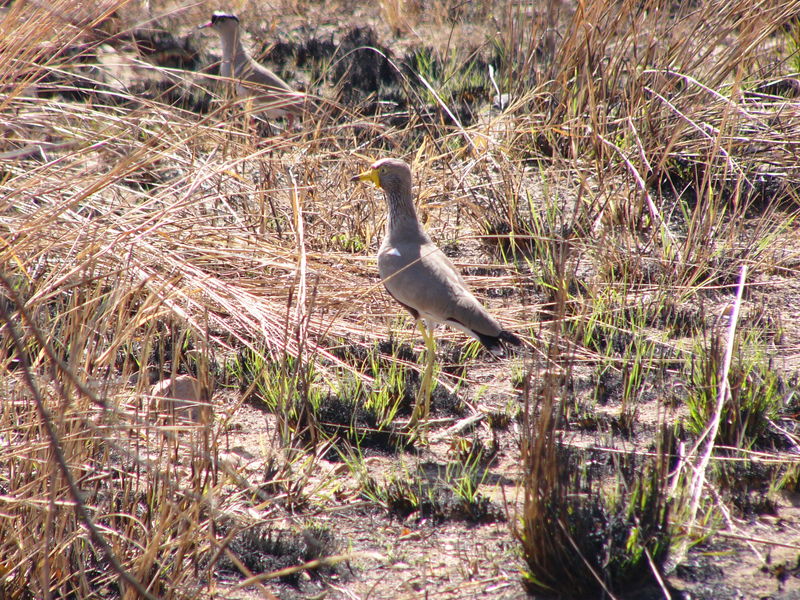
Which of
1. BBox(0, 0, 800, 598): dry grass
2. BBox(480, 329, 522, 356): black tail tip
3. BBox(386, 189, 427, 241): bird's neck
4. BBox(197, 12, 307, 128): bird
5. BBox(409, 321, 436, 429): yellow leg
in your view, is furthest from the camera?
BBox(197, 12, 307, 128): bird

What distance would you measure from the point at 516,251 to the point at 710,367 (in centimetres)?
202

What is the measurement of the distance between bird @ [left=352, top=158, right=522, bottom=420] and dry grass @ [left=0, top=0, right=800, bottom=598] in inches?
11.4

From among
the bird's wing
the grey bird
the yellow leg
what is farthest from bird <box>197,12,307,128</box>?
the yellow leg

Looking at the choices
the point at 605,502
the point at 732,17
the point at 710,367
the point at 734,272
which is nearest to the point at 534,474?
the point at 605,502

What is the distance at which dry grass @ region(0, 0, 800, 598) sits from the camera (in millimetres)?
2477

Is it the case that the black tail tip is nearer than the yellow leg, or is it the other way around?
the yellow leg

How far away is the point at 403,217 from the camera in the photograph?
411 centimetres

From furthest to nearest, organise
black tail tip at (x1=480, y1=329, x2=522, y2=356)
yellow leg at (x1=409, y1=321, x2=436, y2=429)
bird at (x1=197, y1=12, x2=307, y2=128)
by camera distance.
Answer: bird at (x1=197, y1=12, x2=307, y2=128)
black tail tip at (x1=480, y1=329, x2=522, y2=356)
yellow leg at (x1=409, y1=321, x2=436, y2=429)

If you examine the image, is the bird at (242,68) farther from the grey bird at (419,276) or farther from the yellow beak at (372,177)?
the grey bird at (419,276)

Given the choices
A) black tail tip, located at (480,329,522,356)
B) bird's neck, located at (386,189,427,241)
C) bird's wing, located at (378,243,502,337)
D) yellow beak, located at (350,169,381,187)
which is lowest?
black tail tip, located at (480,329,522,356)

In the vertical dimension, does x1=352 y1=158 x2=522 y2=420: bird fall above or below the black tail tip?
above

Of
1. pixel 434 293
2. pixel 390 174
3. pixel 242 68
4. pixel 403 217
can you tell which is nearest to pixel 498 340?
pixel 434 293

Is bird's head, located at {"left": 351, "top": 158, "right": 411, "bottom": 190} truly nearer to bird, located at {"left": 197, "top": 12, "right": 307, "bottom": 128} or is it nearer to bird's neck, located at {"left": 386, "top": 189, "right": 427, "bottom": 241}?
bird's neck, located at {"left": 386, "top": 189, "right": 427, "bottom": 241}

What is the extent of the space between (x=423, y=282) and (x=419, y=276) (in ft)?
0.13
